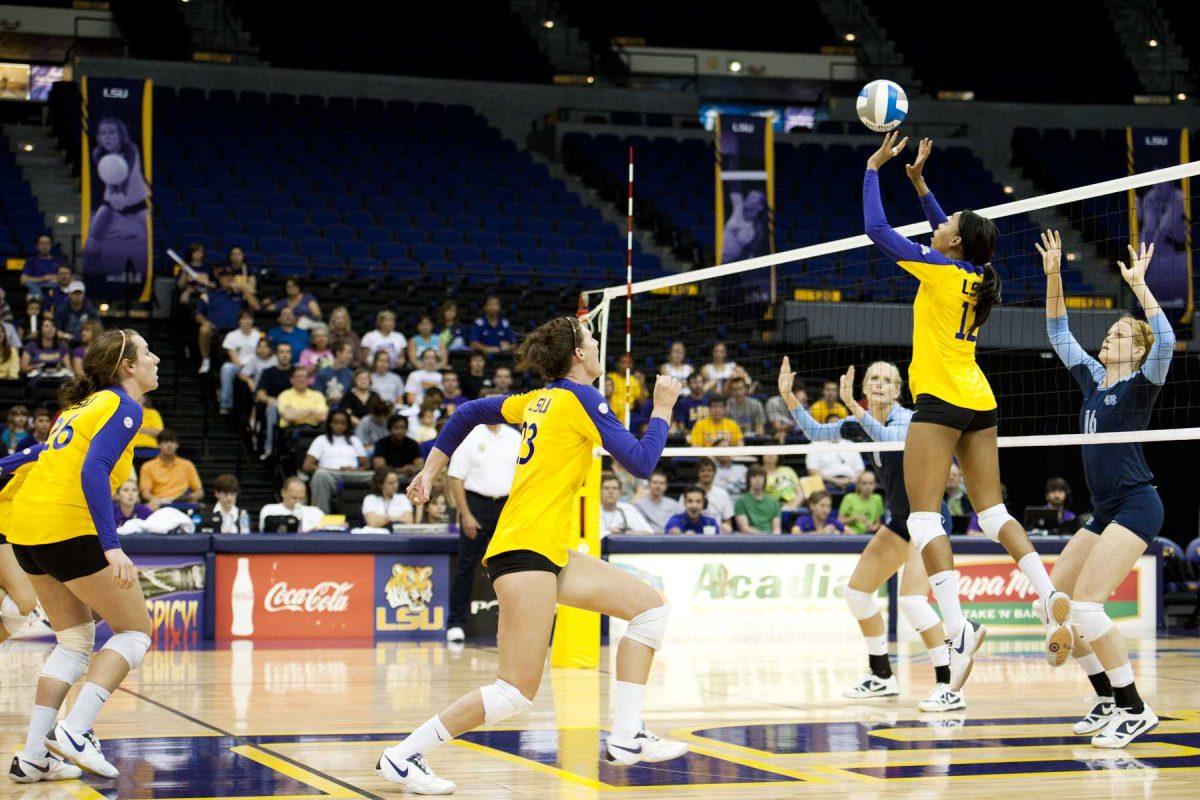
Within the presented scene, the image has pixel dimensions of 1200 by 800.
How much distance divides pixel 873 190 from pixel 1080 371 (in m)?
1.46

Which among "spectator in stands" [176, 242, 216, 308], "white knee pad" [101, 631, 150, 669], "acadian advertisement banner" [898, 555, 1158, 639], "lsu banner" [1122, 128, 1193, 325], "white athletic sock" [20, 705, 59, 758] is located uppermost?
"lsu banner" [1122, 128, 1193, 325]

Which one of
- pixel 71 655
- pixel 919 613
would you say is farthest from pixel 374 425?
pixel 71 655

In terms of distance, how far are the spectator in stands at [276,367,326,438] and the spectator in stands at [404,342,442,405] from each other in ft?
3.05

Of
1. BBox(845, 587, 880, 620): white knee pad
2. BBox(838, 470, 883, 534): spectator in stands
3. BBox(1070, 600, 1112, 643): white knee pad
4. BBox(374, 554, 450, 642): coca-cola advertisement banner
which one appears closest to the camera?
BBox(1070, 600, 1112, 643): white knee pad

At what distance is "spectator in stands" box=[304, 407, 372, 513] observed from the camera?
13031 mm

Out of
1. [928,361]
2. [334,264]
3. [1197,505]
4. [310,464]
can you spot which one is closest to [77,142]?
[334,264]

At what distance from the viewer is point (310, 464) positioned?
43.2ft

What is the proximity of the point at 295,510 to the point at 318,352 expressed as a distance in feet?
10.9

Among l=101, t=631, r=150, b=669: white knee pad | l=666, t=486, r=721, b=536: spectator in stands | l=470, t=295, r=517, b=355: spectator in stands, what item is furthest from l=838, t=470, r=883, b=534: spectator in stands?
l=101, t=631, r=150, b=669: white knee pad

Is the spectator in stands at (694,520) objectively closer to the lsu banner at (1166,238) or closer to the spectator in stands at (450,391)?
the spectator in stands at (450,391)

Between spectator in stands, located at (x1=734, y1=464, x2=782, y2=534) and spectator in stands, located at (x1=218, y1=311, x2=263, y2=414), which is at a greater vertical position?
spectator in stands, located at (x1=218, y1=311, x2=263, y2=414)

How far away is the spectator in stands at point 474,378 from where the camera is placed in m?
14.9

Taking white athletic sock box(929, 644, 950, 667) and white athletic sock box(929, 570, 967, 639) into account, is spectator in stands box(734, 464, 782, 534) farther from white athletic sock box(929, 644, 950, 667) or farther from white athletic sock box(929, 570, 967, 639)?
white athletic sock box(929, 570, 967, 639)

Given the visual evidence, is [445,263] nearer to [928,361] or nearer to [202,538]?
[202,538]
